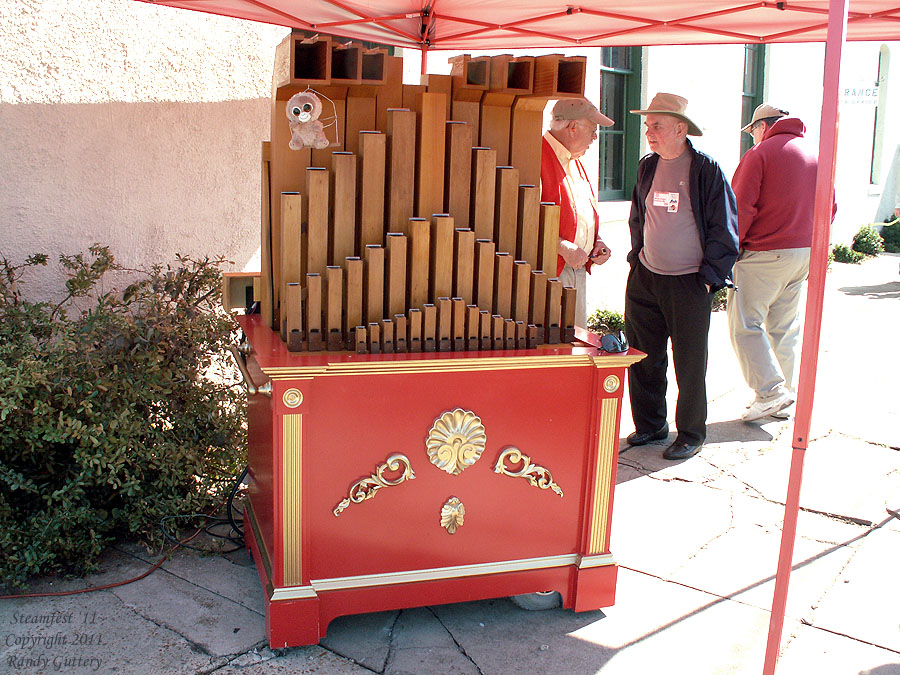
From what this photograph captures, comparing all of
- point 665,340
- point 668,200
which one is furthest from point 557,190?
point 665,340

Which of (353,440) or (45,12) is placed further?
(45,12)

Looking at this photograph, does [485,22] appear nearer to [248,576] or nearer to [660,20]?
[660,20]

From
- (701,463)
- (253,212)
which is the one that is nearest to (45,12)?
(253,212)

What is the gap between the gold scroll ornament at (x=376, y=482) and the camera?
2467mm

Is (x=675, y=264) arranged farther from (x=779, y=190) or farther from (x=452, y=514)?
(x=452, y=514)

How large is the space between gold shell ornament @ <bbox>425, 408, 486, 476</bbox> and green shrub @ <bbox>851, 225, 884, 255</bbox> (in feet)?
38.7

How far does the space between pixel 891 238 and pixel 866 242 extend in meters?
1.63

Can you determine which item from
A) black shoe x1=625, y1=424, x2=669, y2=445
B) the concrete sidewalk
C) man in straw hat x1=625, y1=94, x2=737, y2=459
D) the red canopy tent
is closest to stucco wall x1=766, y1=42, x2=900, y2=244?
the red canopy tent

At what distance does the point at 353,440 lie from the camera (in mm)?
2451

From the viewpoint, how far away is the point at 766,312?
4727 mm

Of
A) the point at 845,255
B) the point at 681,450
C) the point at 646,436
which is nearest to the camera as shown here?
the point at 681,450

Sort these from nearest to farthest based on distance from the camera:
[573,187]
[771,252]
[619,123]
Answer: [573,187] < [771,252] < [619,123]

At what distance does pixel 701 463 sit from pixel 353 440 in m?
2.33

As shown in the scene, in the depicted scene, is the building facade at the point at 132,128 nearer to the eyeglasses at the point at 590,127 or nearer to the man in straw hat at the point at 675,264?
the man in straw hat at the point at 675,264
